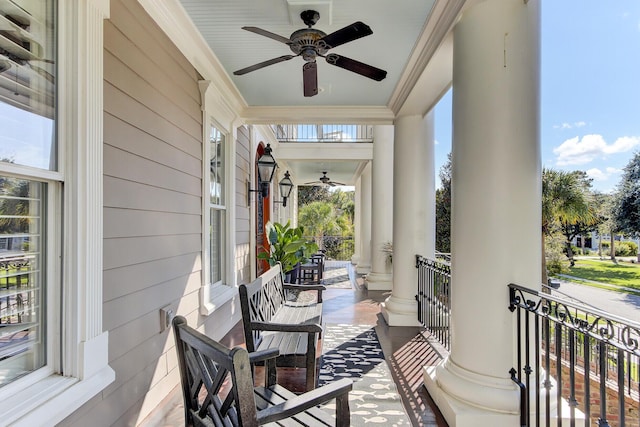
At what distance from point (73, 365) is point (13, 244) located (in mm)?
642

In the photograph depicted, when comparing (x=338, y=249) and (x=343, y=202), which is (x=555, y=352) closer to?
(x=338, y=249)

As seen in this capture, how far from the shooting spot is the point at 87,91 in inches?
70.1

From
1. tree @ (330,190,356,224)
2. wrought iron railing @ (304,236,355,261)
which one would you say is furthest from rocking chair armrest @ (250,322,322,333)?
tree @ (330,190,356,224)

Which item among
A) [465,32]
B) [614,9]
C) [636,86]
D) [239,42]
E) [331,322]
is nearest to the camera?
[465,32]

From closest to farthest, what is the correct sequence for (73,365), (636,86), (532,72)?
1. (73,365)
2. (532,72)
3. (636,86)

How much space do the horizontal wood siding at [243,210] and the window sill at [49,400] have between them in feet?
10.4

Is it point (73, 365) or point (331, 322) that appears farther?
point (331, 322)

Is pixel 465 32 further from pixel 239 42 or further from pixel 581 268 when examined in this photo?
pixel 581 268

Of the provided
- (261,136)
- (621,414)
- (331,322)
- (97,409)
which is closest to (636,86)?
(261,136)

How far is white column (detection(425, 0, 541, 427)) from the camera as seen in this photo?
87.9 inches

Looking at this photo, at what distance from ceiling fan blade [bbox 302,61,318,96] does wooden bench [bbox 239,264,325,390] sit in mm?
1632

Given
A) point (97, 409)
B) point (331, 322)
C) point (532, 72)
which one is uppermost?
point (532, 72)

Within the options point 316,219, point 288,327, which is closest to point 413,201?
point 288,327

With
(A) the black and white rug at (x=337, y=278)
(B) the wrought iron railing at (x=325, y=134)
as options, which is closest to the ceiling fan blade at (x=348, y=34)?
(A) the black and white rug at (x=337, y=278)
